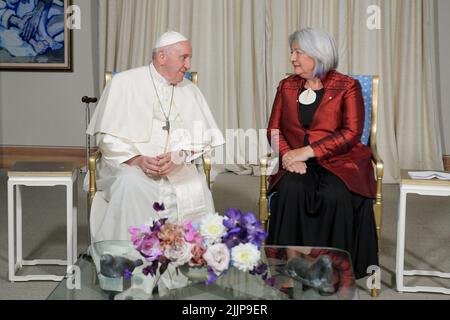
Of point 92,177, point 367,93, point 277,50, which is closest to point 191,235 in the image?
point 92,177

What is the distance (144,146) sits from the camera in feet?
15.5

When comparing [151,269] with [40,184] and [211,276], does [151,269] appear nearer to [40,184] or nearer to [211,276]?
[211,276]

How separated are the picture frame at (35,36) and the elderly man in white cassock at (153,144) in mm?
3406

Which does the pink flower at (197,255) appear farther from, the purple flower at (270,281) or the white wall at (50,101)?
the white wall at (50,101)

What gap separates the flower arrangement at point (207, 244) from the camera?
10.2 feet

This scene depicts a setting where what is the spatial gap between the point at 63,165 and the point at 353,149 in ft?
5.77

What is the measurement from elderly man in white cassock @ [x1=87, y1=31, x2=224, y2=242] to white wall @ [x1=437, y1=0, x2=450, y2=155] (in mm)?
3704

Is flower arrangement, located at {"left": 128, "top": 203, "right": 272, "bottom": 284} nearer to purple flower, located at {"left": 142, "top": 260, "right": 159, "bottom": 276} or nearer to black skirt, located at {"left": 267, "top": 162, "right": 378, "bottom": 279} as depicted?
purple flower, located at {"left": 142, "top": 260, "right": 159, "bottom": 276}

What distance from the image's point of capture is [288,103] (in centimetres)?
469

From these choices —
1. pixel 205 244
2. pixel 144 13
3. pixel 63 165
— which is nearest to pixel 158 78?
pixel 63 165

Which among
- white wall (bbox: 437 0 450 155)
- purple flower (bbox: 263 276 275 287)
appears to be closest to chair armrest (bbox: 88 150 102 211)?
purple flower (bbox: 263 276 275 287)

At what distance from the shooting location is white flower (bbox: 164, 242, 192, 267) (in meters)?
3.11

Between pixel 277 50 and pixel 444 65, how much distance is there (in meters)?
1.68
